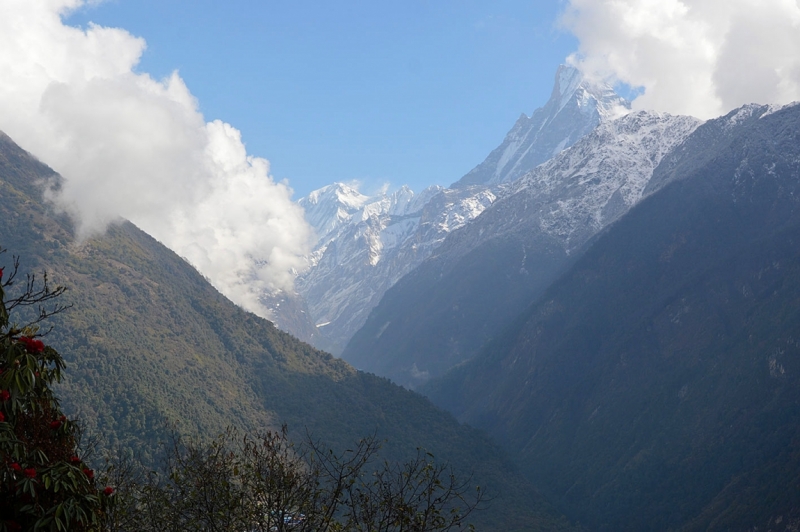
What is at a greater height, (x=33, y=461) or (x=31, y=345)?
(x=31, y=345)

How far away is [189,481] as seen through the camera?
3606 cm

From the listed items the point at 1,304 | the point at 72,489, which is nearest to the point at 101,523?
the point at 72,489

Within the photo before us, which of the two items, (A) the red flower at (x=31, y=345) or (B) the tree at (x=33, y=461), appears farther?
(A) the red flower at (x=31, y=345)

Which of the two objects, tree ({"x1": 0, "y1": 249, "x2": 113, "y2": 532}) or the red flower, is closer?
tree ({"x1": 0, "y1": 249, "x2": 113, "y2": 532})

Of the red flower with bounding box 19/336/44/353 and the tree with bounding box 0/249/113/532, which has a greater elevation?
the red flower with bounding box 19/336/44/353

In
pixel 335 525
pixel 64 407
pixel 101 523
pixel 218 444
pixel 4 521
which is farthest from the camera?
pixel 64 407

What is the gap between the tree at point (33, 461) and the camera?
18.9m

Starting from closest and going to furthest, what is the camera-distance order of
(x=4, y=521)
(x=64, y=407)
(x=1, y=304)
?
(x=4, y=521) → (x=1, y=304) → (x=64, y=407)

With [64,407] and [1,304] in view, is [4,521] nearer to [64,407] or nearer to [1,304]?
[1,304]

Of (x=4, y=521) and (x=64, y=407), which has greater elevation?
(x=4, y=521)

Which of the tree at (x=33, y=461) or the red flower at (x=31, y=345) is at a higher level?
the red flower at (x=31, y=345)

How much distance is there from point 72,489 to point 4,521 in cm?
165

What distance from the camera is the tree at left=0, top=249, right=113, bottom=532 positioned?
18.9 metres

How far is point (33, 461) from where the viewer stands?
2011 cm
